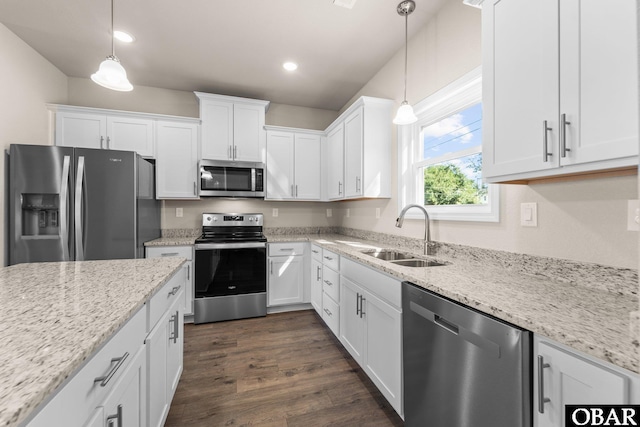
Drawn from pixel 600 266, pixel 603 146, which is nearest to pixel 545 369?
pixel 600 266

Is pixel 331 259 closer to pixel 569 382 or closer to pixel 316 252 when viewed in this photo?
pixel 316 252

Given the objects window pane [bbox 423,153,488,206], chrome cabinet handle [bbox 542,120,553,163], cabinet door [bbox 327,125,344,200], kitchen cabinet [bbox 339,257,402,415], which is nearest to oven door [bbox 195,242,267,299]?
cabinet door [bbox 327,125,344,200]

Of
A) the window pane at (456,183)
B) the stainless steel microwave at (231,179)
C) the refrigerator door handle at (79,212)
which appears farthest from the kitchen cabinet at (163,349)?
the window pane at (456,183)

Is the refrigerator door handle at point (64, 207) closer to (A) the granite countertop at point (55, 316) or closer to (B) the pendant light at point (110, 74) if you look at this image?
(A) the granite countertop at point (55, 316)

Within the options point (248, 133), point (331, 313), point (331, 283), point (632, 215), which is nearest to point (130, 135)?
point (248, 133)

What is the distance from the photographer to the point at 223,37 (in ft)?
8.15

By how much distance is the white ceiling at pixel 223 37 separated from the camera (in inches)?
83.9

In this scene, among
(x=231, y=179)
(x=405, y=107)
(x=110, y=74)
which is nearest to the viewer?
(x=110, y=74)

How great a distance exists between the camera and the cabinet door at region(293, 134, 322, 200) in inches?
146

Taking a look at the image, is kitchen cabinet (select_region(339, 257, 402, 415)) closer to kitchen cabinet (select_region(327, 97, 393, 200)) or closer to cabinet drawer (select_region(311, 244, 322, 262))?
cabinet drawer (select_region(311, 244, 322, 262))

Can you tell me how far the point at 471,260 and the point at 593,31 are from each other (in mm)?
1286

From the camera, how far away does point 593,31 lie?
3.21 ft

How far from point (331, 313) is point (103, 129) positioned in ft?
10.1

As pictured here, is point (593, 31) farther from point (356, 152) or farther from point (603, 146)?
point (356, 152)
